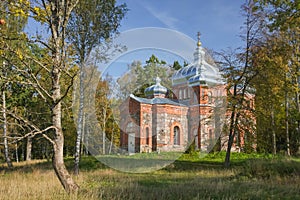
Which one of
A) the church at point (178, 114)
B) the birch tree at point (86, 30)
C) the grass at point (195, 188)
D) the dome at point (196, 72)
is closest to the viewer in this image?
the grass at point (195, 188)

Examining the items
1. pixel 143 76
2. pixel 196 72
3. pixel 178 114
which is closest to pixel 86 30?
pixel 143 76

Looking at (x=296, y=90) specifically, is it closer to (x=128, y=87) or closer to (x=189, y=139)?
(x=189, y=139)

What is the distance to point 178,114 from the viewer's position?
1991cm

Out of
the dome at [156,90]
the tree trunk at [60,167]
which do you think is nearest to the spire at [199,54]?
the dome at [156,90]

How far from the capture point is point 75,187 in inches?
222

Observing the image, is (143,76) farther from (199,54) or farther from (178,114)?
(199,54)

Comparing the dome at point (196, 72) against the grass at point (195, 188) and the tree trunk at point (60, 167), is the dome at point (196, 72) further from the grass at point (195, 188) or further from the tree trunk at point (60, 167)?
the tree trunk at point (60, 167)

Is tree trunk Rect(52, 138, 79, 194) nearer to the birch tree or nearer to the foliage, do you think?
the birch tree

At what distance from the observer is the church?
1516cm

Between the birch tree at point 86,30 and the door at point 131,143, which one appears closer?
the birch tree at point 86,30

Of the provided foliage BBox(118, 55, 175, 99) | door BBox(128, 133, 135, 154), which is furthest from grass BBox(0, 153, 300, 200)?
door BBox(128, 133, 135, 154)

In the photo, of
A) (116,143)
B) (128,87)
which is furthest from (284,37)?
(116,143)

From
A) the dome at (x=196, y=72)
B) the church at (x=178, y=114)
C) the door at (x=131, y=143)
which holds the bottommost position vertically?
the door at (x=131, y=143)

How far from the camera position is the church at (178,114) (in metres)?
15.2
